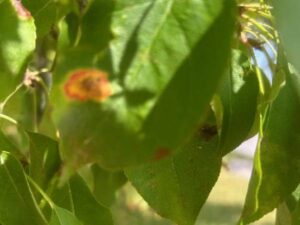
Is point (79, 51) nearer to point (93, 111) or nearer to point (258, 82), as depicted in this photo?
point (93, 111)

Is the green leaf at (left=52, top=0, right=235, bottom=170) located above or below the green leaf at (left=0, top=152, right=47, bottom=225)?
above

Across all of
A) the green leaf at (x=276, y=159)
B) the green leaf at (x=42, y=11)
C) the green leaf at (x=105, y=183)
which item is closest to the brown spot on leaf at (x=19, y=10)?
the green leaf at (x=42, y=11)

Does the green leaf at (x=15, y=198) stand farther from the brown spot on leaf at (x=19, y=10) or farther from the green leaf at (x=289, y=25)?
the green leaf at (x=289, y=25)

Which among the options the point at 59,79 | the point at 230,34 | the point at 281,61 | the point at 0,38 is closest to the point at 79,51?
the point at 59,79

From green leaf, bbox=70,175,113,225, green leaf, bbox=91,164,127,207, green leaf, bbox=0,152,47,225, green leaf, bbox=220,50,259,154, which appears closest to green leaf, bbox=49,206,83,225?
green leaf, bbox=0,152,47,225

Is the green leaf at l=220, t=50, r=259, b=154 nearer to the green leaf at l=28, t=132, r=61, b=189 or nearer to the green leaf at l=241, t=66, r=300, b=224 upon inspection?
the green leaf at l=241, t=66, r=300, b=224
